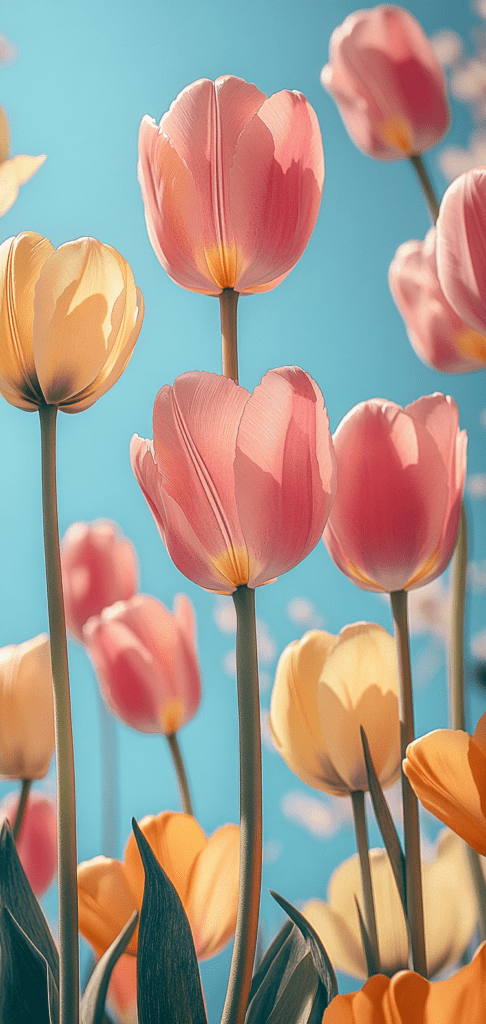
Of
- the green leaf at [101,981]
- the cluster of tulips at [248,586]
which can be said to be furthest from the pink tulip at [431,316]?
the green leaf at [101,981]

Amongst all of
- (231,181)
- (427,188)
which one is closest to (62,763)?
(231,181)

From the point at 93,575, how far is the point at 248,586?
0.21 metres

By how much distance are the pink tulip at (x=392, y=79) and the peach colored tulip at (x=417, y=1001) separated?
1.05ft

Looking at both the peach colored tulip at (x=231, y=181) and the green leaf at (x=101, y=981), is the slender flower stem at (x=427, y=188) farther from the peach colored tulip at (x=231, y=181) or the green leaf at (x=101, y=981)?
the green leaf at (x=101, y=981)

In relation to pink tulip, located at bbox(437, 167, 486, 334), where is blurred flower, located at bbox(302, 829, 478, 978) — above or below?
below

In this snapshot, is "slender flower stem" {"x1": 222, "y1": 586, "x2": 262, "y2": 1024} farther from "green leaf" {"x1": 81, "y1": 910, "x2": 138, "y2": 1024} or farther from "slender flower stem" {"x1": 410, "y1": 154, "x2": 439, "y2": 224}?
"slender flower stem" {"x1": 410, "y1": 154, "x2": 439, "y2": 224}

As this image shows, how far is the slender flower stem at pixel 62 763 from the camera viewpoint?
0.17 metres

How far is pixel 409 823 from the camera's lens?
216 mm

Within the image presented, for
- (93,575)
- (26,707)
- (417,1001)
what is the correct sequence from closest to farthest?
(417,1001), (26,707), (93,575)

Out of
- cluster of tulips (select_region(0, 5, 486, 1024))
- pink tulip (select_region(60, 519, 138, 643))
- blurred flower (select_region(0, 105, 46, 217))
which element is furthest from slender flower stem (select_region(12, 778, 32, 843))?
blurred flower (select_region(0, 105, 46, 217))

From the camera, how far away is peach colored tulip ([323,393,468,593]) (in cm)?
21

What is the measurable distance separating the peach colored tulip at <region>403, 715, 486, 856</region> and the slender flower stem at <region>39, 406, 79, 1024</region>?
0.26ft

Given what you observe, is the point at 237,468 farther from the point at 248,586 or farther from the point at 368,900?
the point at 368,900

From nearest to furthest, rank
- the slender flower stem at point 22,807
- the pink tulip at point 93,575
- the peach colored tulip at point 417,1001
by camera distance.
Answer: the peach colored tulip at point 417,1001 < the slender flower stem at point 22,807 < the pink tulip at point 93,575
